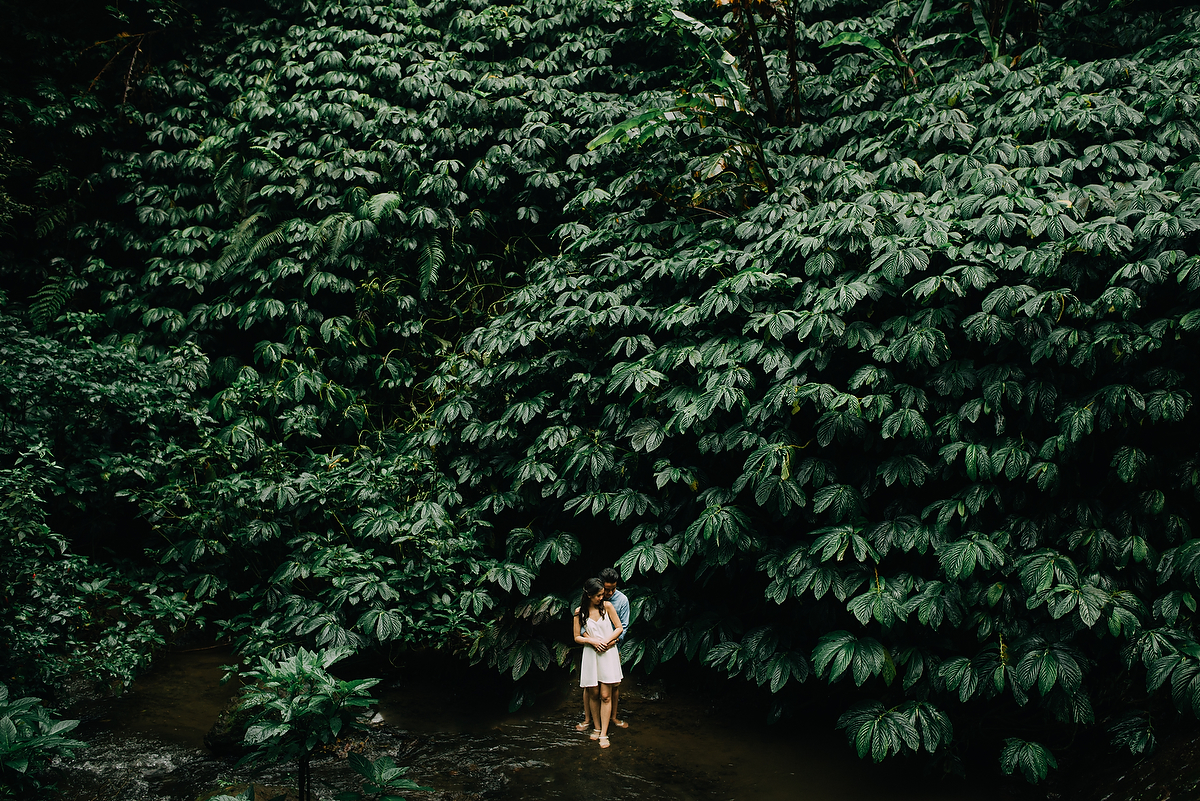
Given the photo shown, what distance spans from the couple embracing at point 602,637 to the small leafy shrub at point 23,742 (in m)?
2.64

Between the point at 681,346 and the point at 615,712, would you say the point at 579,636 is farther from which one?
the point at 681,346

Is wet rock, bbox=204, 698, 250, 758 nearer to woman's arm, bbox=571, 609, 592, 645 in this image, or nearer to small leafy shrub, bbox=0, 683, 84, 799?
small leafy shrub, bbox=0, 683, 84, 799

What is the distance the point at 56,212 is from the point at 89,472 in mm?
3327

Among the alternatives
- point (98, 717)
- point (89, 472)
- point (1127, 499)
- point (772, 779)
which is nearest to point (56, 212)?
point (89, 472)

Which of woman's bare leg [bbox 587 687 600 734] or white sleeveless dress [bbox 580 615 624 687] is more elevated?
white sleeveless dress [bbox 580 615 624 687]

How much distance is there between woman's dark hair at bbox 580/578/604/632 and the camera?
456 centimetres

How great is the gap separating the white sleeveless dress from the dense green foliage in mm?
246

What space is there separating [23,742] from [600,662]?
2866 mm

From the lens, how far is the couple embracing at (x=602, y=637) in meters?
4.53

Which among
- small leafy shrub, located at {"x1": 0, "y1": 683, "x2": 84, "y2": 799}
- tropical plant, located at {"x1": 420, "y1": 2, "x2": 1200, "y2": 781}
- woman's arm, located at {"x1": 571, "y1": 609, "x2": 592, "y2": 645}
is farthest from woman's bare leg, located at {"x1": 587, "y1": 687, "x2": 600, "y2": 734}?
small leafy shrub, located at {"x1": 0, "y1": 683, "x2": 84, "y2": 799}

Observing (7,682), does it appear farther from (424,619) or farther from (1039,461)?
(1039,461)

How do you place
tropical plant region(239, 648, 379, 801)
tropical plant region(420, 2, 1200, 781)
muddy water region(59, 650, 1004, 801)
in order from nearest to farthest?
tropical plant region(239, 648, 379, 801) < tropical plant region(420, 2, 1200, 781) < muddy water region(59, 650, 1004, 801)

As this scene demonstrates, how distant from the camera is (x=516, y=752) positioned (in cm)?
448

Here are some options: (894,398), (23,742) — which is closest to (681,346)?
(894,398)
